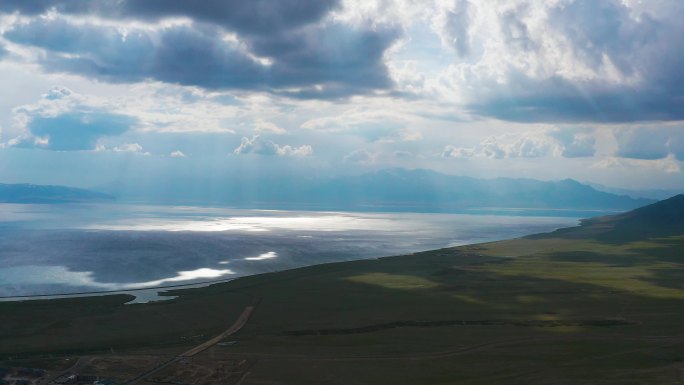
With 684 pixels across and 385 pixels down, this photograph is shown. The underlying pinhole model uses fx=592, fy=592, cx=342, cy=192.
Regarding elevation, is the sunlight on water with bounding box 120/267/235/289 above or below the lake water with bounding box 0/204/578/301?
below

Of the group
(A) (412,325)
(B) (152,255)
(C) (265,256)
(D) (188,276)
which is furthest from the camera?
(C) (265,256)

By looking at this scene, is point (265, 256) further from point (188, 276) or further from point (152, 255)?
point (188, 276)

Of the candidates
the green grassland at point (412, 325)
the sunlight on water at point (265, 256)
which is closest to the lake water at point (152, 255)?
the sunlight on water at point (265, 256)

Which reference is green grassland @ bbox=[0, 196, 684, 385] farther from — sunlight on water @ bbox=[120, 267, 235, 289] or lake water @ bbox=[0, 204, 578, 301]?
lake water @ bbox=[0, 204, 578, 301]

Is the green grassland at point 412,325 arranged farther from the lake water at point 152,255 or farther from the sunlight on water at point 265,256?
the sunlight on water at point 265,256

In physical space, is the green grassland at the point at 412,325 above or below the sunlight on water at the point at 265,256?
below

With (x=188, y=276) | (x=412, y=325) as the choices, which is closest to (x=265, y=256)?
(x=188, y=276)

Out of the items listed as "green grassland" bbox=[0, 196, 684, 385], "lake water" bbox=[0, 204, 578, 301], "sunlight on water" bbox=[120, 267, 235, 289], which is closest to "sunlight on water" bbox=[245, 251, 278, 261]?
"lake water" bbox=[0, 204, 578, 301]

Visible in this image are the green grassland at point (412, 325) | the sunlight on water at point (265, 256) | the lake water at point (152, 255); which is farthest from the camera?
the sunlight on water at point (265, 256)
